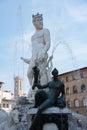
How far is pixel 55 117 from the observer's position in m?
8.37

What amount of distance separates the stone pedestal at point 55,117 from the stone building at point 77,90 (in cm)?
5564

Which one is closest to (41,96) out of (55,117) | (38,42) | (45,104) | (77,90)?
(45,104)

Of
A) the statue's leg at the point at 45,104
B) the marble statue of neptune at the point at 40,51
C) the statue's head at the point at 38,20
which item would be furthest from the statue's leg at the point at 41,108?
the statue's head at the point at 38,20

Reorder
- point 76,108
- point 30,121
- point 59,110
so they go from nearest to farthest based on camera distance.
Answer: point 59,110, point 30,121, point 76,108

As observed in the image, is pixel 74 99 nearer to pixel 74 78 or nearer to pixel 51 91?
pixel 74 78

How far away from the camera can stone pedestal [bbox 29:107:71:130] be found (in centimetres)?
828

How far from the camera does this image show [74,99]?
67812 mm

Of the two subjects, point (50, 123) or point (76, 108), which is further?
point (76, 108)

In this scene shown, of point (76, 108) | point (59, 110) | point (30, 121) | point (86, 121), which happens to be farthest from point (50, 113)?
point (76, 108)

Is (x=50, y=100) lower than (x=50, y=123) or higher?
higher

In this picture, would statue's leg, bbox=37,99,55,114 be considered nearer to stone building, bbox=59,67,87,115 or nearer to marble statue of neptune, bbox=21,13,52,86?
marble statue of neptune, bbox=21,13,52,86

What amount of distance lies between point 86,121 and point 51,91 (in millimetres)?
12252

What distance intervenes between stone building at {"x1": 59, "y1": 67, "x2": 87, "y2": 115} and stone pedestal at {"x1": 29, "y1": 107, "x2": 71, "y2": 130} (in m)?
55.6

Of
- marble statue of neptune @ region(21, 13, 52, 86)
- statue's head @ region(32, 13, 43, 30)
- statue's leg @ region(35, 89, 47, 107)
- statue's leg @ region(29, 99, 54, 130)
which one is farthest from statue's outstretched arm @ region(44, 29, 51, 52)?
statue's leg @ region(29, 99, 54, 130)
